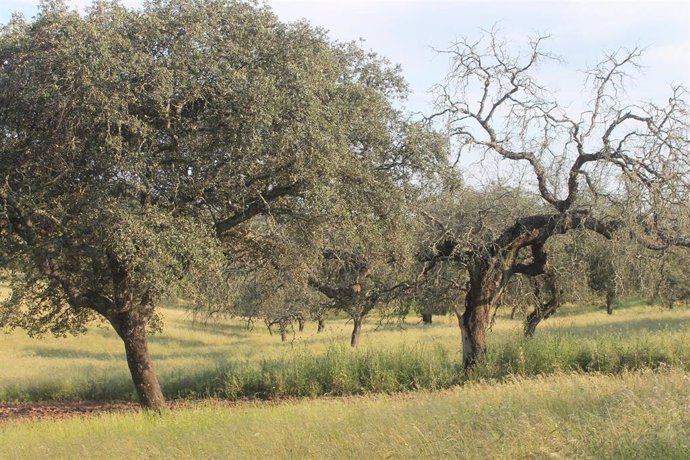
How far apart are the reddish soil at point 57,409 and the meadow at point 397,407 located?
0.97m

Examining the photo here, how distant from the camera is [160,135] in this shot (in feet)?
38.1

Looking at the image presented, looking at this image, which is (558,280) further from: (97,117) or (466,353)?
(97,117)

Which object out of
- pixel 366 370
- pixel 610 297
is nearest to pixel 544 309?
pixel 366 370

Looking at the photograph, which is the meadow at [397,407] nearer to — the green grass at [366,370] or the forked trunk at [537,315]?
the green grass at [366,370]

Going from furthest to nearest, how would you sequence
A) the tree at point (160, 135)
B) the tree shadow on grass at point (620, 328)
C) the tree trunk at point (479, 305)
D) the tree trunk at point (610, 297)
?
the tree trunk at point (610, 297)
the tree shadow on grass at point (620, 328)
the tree trunk at point (479, 305)
the tree at point (160, 135)

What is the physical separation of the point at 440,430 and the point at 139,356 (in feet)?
28.7

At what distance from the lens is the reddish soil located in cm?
1440

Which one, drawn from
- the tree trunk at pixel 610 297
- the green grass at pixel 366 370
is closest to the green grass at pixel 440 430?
the green grass at pixel 366 370

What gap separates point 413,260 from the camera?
14211 millimetres

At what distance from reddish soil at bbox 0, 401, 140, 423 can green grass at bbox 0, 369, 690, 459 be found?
3.58 metres

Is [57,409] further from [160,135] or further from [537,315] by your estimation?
[537,315]

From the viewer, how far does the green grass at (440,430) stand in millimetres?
5633

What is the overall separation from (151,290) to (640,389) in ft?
27.0

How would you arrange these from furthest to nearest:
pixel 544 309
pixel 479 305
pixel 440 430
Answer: pixel 544 309 → pixel 479 305 → pixel 440 430
